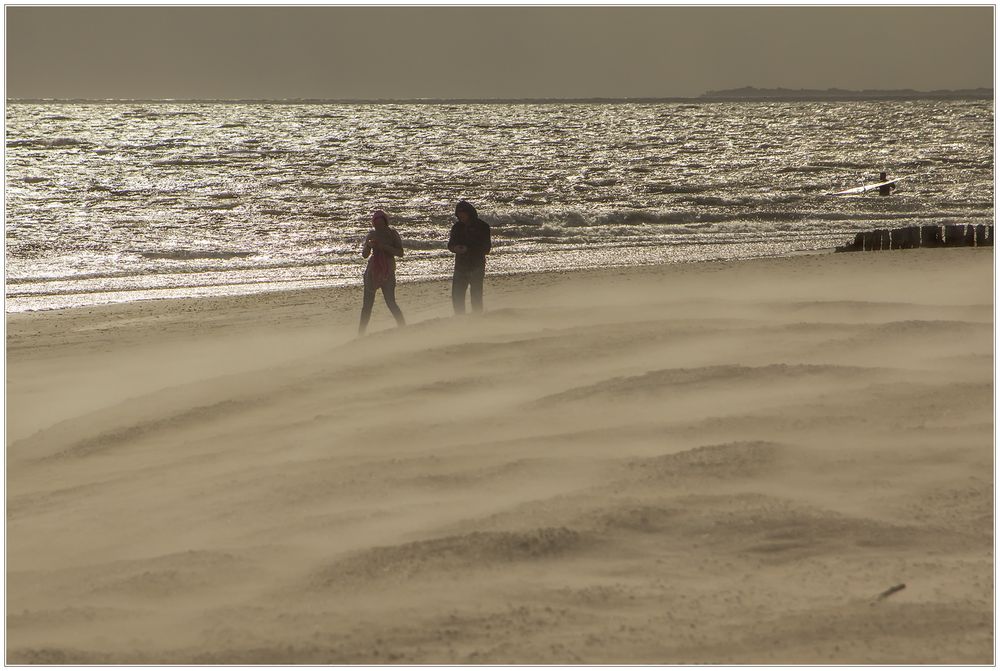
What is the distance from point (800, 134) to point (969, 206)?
2612 inches

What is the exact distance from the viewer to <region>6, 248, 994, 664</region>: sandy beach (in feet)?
10.3

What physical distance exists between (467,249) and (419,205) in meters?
26.9

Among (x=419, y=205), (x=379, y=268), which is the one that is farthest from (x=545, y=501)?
(x=419, y=205)

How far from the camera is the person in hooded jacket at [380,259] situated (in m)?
9.79

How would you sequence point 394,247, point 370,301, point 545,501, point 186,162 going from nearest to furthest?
point 545,501 < point 394,247 < point 370,301 < point 186,162

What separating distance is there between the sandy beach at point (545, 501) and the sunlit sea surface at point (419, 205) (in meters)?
11.4

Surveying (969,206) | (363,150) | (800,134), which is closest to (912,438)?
(969,206)

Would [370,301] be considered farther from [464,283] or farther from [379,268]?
[464,283]

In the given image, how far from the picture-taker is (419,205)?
119 feet

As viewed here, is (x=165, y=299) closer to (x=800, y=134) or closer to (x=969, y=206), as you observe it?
(x=969, y=206)

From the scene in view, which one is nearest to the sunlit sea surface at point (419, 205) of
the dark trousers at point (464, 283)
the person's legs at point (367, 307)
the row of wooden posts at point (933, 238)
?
the row of wooden posts at point (933, 238)

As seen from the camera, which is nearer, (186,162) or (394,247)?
(394,247)

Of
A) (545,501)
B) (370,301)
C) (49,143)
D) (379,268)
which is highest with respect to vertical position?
(49,143)

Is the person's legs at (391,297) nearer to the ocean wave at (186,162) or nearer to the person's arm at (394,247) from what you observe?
the person's arm at (394,247)
